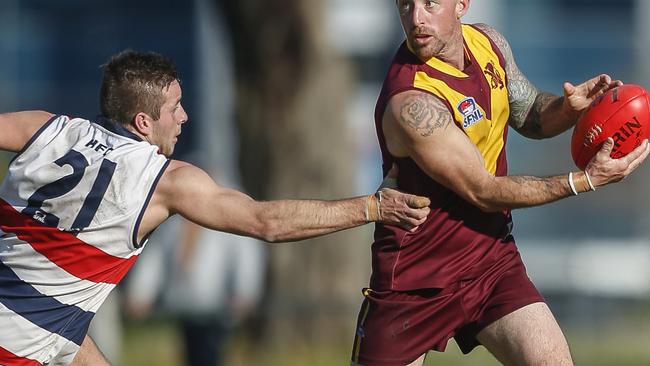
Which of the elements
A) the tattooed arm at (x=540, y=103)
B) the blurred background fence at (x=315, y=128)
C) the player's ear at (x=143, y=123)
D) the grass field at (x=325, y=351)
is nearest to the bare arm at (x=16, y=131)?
the player's ear at (x=143, y=123)

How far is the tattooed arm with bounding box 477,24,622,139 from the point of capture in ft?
21.7

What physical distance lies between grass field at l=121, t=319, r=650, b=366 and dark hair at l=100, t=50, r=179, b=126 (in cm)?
601

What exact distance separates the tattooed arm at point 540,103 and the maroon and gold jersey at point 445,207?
0.26 metres

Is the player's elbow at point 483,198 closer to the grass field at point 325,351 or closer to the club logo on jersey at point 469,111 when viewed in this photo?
the club logo on jersey at point 469,111

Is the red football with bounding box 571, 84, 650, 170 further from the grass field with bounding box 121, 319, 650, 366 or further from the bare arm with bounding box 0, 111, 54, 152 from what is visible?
the grass field with bounding box 121, 319, 650, 366

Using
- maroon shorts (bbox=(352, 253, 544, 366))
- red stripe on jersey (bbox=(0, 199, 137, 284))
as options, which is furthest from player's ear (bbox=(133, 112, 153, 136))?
maroon shorts (bbox=(352, 253, 544, 366))

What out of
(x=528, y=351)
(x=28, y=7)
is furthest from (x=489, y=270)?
(x=28, y=7)

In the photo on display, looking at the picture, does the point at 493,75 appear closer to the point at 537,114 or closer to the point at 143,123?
the point at 537,114

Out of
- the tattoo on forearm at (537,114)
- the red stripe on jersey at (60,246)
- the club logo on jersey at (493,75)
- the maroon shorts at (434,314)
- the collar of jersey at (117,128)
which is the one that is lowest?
Answer: the maroon shorts at (434,314)

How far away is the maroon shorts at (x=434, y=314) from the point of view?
6.44 m

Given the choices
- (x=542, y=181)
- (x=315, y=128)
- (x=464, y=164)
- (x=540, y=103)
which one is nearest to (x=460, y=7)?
(x=540, y=103)

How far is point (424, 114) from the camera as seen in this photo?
616cm

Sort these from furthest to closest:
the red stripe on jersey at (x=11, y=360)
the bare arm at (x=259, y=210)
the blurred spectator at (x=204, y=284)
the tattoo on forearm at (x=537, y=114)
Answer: the blurred spectator at (x=204, y=284) → the tattoo on forearm at (x=537, y=114) → the red stripe on jersey at (x=11, y=360) → the bare arm at (x=259, y=210)

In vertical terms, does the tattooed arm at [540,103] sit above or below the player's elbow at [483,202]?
above
